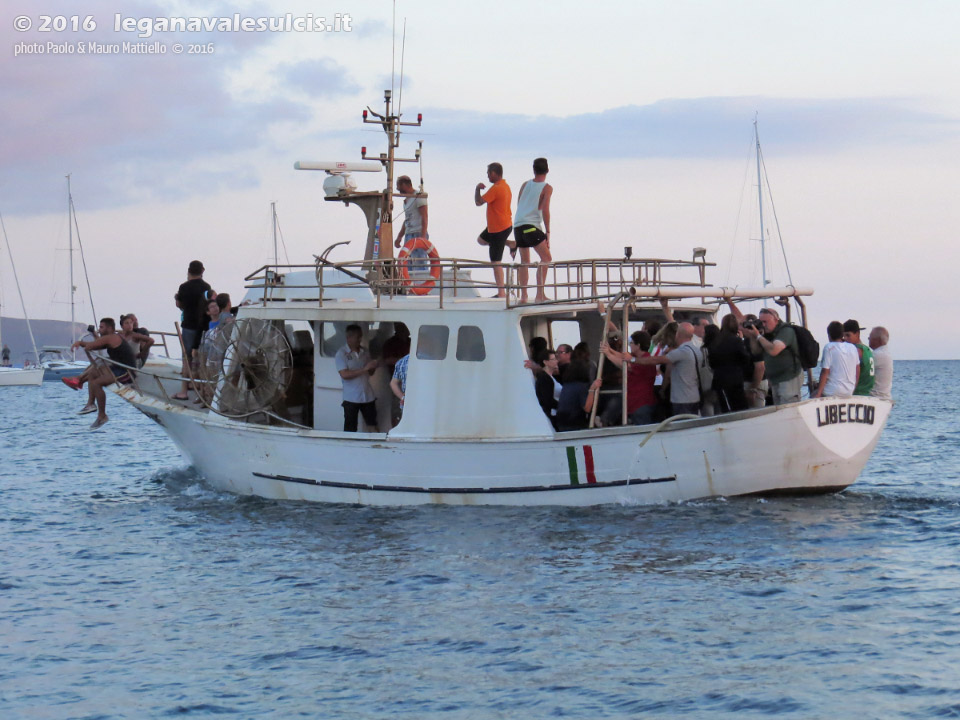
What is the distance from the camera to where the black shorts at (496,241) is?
16859mm

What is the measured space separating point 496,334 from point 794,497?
167 inches

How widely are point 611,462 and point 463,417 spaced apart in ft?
6.71

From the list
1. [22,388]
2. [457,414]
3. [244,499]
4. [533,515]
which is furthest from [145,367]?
[22,388]

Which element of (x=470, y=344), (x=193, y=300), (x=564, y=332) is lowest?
(x=470, y=344)

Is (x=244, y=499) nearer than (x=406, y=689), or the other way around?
(x=406, y=689)

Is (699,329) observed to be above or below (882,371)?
above

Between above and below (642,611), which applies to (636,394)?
above

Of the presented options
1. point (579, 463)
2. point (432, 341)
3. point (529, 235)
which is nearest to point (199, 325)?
point (432, 341)

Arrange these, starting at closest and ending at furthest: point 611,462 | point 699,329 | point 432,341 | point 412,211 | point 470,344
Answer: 1. point 611,462
2. point 470,344
3. point 432,341
4. point 699,329
5. point 412,211

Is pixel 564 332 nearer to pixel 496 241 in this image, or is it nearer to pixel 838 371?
pixel 496 241

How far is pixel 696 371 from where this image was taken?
1444 cm

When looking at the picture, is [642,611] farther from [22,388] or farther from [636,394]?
[22,388]

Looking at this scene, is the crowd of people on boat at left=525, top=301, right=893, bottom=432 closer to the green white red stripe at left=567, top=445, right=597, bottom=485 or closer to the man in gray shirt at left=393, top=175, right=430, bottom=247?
the green white red stripe at left=567, top=445, right=597, bottom=485

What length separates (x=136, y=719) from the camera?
29.0 ft
